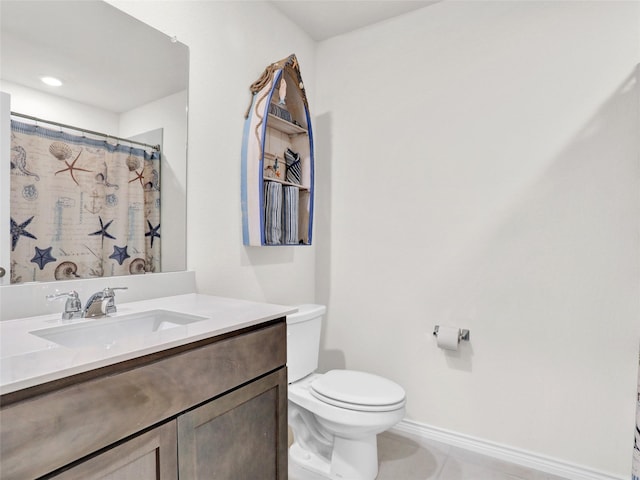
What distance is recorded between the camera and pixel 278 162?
2.08m

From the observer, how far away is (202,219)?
171 centimetres

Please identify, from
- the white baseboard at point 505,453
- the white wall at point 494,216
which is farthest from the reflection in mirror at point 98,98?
the white baseboard at point 505,453

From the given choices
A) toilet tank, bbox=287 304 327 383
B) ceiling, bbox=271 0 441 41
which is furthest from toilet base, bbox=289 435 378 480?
ceiling, bbox=271 0 441 41

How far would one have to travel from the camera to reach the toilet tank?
1796mm

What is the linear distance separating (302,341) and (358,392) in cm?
37

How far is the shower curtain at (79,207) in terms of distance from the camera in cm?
115

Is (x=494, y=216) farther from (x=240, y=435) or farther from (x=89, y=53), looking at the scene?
(x=89, y=53)

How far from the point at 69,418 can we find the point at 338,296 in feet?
5.96

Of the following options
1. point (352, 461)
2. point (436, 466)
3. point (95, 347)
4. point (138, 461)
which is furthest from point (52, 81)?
point (436, 466)

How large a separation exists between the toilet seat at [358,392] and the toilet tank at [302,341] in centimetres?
11

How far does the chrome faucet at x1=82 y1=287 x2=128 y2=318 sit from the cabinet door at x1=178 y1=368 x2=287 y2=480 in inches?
17.6

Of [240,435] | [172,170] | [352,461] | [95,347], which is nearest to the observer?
[95,347]

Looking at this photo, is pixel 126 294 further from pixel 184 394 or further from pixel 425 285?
pixel 425 285

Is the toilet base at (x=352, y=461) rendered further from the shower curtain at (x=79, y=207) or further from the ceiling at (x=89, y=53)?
the ceiling at (x=89, y=53)
